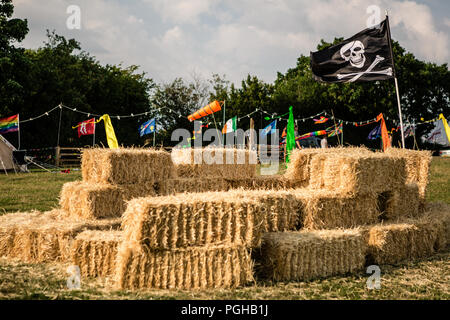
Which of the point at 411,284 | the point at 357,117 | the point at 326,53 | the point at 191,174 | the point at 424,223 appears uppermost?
the point at 357,117

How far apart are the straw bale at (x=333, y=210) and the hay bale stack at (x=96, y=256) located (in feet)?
8.30

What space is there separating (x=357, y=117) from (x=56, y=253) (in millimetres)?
33823

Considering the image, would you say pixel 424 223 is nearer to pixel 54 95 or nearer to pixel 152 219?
pixel 152 219

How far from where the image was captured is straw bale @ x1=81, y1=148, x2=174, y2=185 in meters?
6.30

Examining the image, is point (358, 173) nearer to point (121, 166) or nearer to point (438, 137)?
point (121, 166)

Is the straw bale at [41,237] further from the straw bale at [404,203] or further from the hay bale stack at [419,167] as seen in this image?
the hay bale stack at [419,167]

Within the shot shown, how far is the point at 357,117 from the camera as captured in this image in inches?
1423

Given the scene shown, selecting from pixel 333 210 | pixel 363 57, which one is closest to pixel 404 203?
pixel 333 210

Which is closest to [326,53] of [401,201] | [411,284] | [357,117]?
[401,201]

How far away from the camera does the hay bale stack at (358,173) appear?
6074 mm

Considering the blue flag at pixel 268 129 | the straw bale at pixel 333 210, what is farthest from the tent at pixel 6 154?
the straw bale at pixel 333 210

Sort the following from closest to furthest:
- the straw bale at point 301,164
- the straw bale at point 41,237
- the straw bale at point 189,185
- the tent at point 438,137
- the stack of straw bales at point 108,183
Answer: the straw bale at point 41,237 → the stack of straw bales at point 108,183 → the straw bale at point 189,185 → the straw bale at point 301,164 → the tent at point 438,137

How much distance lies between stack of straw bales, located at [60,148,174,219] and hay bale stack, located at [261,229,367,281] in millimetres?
2382

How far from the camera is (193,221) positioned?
175 inches
